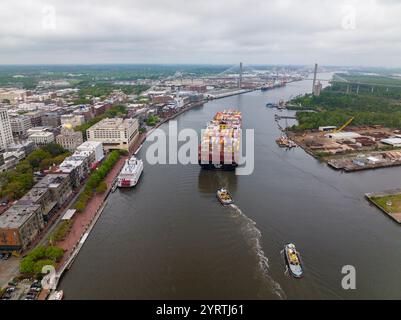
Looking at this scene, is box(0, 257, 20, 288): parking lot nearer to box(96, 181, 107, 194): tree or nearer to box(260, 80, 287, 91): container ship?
box(96, 181, 107, 194): tree

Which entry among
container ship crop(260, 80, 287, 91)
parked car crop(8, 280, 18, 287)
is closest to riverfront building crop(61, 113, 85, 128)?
parked car crop(8, 280, 18, 287)

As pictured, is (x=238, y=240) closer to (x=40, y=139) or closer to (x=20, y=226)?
(x=20, y=226)

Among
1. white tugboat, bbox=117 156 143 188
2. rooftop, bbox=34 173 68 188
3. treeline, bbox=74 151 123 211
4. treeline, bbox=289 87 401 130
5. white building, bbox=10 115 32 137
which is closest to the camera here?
rooftop, bbox=34 173 68 188

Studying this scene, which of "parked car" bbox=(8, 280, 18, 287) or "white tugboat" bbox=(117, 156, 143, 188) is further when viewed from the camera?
"white tugboat" bbox=(117, 156, 143, 188)

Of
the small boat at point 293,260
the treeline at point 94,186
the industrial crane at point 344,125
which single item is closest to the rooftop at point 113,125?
the treeline at point 94,186

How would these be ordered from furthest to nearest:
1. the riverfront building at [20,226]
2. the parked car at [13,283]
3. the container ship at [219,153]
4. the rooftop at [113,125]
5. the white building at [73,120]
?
the white building at [73,120] → the rooftop at [113,125] → the container ship at [219,153] → the riverfront building at [20,226] → the parked car at [13,283]

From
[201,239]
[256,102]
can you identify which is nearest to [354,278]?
[201,239]

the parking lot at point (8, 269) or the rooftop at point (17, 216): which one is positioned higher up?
the rooftop at point (17, 216)

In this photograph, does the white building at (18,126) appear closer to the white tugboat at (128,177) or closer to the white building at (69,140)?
the white building at (69,140)
